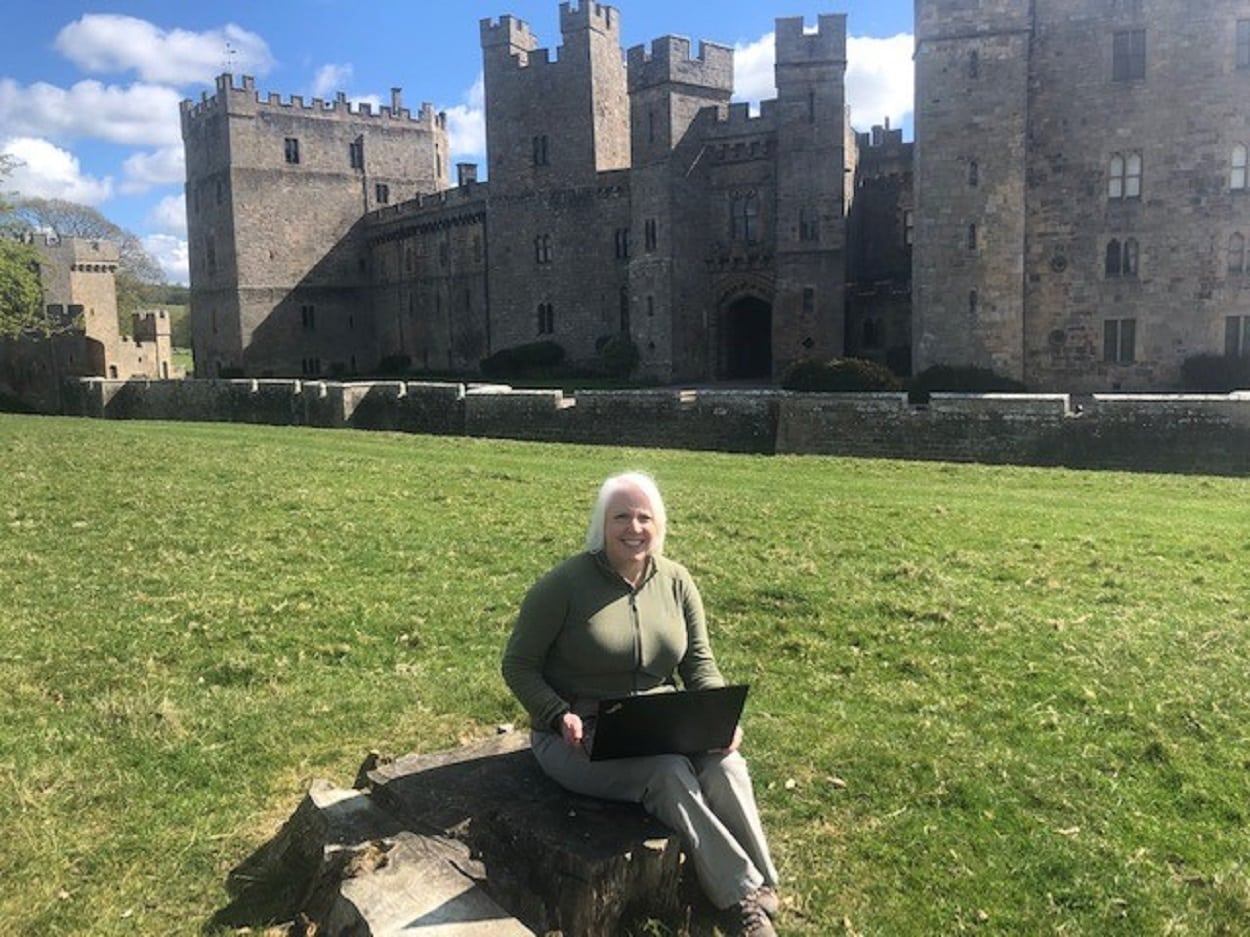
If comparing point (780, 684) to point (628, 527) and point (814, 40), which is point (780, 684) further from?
point (814, 40)

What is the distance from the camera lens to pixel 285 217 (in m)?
56.4

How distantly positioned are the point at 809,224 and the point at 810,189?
118 centimetres

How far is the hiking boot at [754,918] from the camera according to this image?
12.7 feet

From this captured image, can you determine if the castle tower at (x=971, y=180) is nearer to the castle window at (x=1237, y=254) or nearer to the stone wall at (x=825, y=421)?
the castle window at (x=1237, y=254)

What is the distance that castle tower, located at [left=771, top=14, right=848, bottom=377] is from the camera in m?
35.9

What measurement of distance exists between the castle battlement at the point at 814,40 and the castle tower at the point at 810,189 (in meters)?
0.03

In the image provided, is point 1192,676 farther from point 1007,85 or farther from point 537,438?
point 1007,85

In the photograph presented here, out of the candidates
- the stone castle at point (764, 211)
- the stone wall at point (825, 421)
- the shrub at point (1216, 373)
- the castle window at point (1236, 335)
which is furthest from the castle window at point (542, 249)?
the castle window at point (1236, 335)

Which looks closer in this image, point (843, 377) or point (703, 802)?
point (703, 802)

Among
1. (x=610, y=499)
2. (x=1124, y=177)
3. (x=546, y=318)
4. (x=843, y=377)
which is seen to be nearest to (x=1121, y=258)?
(x=1124, y=177)

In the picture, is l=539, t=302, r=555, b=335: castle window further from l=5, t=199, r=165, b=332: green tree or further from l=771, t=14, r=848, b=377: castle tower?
l=5, t=199, r=165, b=332: green tree

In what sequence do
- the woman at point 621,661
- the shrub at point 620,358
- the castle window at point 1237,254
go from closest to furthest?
the woman at point 621,661, the castle window at point 1237,254, the shrub at point 620,358

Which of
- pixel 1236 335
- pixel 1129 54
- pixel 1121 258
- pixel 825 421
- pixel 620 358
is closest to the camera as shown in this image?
pixel 825 421

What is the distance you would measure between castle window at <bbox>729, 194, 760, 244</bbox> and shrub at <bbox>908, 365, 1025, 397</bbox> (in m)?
12.5
